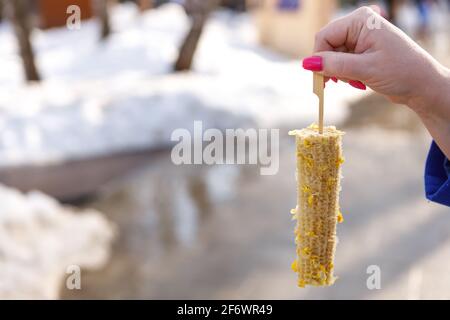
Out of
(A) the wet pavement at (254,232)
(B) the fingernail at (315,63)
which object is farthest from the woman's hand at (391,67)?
(A) the wet pavement at (254,232)

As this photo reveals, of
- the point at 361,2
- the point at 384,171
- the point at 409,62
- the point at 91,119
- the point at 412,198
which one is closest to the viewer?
the point at 409,62

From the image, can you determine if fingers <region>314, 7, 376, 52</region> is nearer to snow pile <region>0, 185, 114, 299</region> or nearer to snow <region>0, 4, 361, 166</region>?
snow pile <region>0, 185, 114, 299</region>

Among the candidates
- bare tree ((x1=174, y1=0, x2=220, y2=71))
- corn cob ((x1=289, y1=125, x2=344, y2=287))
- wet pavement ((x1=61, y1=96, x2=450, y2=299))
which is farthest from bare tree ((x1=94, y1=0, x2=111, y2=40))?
corn cob ((x1=289, y1=125, x2=344, y2=287))

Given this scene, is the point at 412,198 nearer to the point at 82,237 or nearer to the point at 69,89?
the point at 82,237

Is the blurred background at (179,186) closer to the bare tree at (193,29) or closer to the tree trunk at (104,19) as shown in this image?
the bare tree at (193,29)

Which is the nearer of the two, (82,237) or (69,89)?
(82,237)

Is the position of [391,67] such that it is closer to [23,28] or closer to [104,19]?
[23,28]
